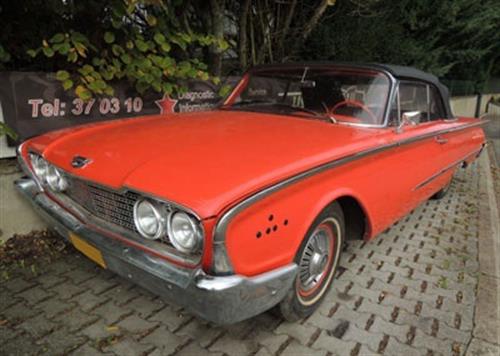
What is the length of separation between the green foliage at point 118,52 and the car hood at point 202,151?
775 mm

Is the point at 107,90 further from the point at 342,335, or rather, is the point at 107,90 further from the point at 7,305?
the point at 342,335

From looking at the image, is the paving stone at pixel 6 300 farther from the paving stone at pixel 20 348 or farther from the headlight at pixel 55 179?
the headlight at pixel 55 179

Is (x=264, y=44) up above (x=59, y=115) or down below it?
above

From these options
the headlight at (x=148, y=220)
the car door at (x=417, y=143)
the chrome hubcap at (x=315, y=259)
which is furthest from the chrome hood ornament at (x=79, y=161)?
the car door at (x=417, y=143)

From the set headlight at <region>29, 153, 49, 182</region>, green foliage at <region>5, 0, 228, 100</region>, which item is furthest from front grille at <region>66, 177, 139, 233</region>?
green foliage at <region>5, 0, 228, 100</region>

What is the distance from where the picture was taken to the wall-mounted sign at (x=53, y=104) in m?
3.02

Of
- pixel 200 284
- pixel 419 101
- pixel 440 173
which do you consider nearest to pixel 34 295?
pixel 200 284

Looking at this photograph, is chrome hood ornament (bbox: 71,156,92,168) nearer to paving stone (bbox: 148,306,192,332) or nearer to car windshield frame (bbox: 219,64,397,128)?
paving stone (bbox: 148,306,192,332)

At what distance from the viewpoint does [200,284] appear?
1.56 meters

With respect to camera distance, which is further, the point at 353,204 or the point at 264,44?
the point at 264,44

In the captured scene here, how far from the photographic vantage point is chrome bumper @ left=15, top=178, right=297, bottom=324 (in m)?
1.56

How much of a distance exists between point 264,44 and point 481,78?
46.3 ft

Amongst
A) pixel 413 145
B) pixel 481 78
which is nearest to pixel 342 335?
pixel 413 145

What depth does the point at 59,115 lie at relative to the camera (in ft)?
10.9
